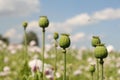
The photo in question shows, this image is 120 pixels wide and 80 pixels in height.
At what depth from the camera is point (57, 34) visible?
139 inches

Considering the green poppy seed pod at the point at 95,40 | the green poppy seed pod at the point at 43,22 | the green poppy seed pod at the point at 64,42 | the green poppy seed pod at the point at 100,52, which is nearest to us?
the green poppy seed pod at the point at 100,52

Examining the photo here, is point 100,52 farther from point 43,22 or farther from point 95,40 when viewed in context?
point 43,22

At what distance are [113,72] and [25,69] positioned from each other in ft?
15.3

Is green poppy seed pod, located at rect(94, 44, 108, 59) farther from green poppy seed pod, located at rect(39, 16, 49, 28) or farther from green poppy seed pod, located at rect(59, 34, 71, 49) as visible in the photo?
green poppy seed pod, located at rect(39, 16, 49, 28)

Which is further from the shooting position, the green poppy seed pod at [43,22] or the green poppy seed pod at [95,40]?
the green poppy seed pod at [43,22]

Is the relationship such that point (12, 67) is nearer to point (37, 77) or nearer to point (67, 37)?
point (37, 77)

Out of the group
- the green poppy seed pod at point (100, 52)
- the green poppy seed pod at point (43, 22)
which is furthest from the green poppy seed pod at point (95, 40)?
the green poppy seed pod at point (100, 52)

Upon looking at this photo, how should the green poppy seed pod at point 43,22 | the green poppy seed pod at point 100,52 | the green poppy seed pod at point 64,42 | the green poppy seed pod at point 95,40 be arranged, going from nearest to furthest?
the green poppy seed pod at point 100,52 < the green poppy seed pod at point 64,42 < the green poppy seed pod at point 95,40 < the green poppy seed pod at point 43,22

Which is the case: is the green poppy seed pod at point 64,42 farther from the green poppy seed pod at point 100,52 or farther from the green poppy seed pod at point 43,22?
the green poppy seed pod at point 43,22

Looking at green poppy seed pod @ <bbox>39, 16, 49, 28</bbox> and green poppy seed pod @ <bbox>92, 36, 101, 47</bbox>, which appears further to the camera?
green poppy seed pod @ <bbox>39, 16, 49, 28</bbox>

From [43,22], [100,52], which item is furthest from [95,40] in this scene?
[100,52]

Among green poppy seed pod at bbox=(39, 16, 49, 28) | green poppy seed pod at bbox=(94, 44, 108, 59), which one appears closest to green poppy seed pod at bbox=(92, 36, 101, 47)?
green poppy seed pod at bbox=(39, 16, 49, 28)

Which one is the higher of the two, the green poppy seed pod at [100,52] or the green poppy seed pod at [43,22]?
the green poppy seed pod at [43,22]

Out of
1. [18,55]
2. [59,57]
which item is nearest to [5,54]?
[18,55]
